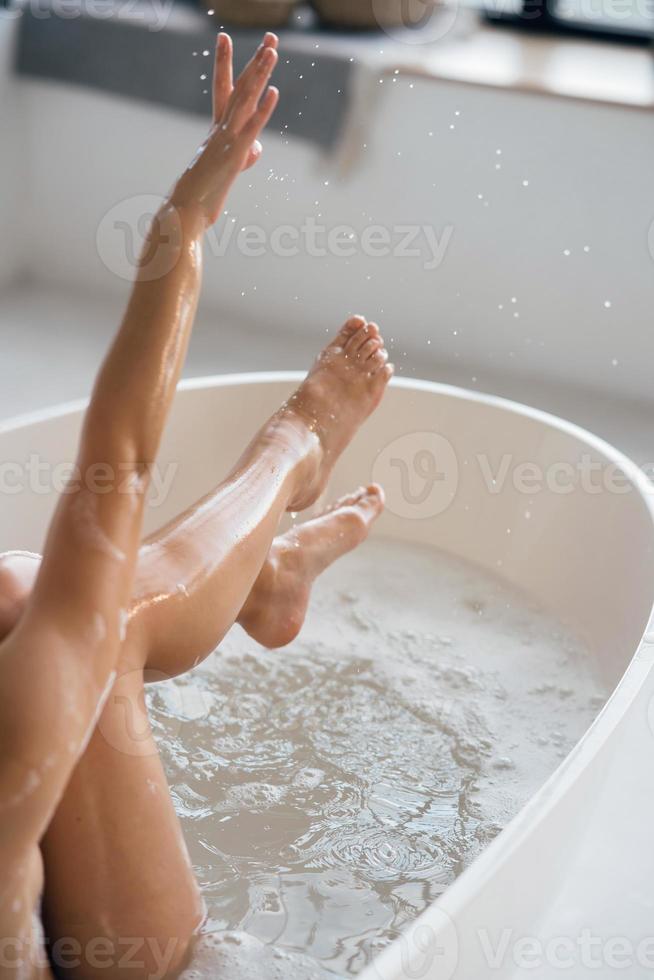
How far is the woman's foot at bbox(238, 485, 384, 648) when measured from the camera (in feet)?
4.22

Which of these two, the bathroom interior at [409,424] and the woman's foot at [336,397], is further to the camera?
the woman's foot at [336,397]

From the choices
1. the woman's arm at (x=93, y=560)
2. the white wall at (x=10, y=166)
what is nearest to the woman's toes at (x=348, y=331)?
the woman's arm at (x=93, y=560)

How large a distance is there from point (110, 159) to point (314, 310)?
0.59 metres

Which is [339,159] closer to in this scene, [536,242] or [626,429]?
[536,242]

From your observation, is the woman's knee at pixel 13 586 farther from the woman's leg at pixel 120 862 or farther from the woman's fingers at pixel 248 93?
the woman's fingers at pixel 248 93

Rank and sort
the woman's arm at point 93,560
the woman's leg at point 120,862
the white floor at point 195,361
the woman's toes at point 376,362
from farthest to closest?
the white floor at point 195,361
the woman's toes at point 376,362
the woman's leg at point 120,862
the woman's arm at point 93,560

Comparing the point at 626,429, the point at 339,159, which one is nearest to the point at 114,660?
the point at 626,429

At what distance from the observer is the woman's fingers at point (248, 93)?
97 centimetres

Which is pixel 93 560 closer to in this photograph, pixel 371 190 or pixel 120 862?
pixel 120 862

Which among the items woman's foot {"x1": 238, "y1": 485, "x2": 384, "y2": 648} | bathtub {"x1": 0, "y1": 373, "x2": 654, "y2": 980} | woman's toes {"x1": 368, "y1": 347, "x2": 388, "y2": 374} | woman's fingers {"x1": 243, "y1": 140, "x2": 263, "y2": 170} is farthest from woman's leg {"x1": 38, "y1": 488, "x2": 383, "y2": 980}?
woman's toes {"x1": 368, "y1": 347, "x2": 388, "y2": 374}

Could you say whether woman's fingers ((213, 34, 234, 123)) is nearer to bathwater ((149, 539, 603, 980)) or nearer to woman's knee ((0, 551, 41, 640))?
woman's knee ((0, 551, 41, 640))

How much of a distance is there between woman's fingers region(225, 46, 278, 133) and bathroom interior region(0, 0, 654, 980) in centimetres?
56

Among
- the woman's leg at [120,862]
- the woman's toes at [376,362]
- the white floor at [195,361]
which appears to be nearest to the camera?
the woman's leg at [120,862]

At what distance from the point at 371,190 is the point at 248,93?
172cm
